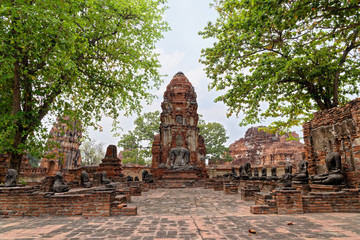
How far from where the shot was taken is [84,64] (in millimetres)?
11383

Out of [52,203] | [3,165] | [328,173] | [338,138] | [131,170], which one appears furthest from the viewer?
[131,170]

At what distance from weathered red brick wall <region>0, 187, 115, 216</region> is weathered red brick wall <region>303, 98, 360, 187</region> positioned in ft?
26.9

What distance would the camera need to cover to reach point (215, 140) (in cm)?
3856

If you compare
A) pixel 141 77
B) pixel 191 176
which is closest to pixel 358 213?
pixel 141 77

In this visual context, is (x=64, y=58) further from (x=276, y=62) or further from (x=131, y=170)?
(x=131, y=170)

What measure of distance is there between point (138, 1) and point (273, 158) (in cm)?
3312

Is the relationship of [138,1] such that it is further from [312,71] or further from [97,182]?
[97,182]

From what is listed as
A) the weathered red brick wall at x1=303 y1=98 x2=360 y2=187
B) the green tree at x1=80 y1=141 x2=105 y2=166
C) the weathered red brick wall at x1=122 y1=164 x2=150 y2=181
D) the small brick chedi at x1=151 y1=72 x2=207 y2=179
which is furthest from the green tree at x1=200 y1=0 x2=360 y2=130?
the green tree at x1=80 y1=141 x2=105 y2=166

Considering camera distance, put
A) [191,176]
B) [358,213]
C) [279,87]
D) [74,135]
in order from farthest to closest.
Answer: [74,135] < [191,176] < [279,87] < [358,213]

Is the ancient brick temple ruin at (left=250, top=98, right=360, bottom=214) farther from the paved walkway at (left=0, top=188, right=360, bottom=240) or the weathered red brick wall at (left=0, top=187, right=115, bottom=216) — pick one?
the weathered red brick wall at (left=0, top=187, right=115, bottom=216)

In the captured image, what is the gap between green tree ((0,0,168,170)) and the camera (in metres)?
8.30

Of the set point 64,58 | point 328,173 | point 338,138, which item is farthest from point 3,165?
point 338,138

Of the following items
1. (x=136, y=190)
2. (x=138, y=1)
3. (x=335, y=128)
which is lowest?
(x=136, y=190)

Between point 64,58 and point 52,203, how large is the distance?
16.3 feet
